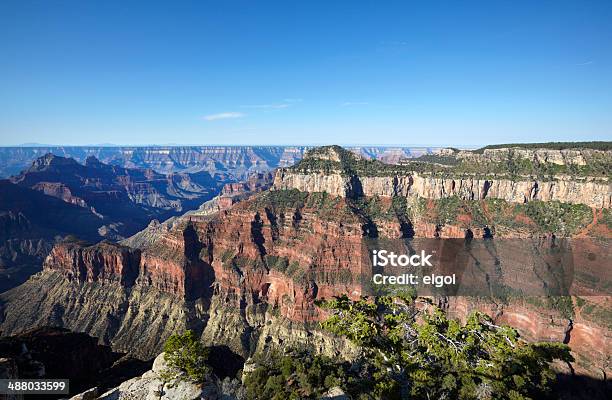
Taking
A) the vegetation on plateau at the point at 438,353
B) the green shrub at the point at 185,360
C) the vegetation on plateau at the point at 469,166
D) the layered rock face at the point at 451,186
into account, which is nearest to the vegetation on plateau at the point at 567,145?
the vegetation on plateau at the point at 469,166

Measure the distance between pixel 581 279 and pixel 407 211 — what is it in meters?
45.1

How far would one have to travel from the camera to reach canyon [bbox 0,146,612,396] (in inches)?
3103

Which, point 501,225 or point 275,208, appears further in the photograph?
point 275,208

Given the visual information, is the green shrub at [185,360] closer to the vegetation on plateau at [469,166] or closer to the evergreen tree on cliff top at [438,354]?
the evergreen tree on cliff top at [438,354]

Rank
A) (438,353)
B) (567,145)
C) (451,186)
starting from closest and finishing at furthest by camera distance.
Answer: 1. (438,353)
2. (451,186)
3. (567,145)

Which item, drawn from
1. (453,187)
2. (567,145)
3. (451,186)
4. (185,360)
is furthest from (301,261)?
(567,145)

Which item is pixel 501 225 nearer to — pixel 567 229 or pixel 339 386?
pixel 567 229

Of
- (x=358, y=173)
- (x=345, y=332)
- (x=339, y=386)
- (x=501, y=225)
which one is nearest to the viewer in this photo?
(x=345, y=332)

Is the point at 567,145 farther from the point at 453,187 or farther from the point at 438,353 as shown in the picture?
the point at 438,353

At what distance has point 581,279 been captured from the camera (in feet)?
226

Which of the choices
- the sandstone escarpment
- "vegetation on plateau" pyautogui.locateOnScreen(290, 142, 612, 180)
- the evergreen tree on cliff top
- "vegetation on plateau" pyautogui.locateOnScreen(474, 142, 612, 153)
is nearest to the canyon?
the sandstone escarpment

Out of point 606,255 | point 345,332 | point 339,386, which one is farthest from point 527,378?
point 606,255

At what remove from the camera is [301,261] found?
315ft

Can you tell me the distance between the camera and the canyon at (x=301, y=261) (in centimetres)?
7881
